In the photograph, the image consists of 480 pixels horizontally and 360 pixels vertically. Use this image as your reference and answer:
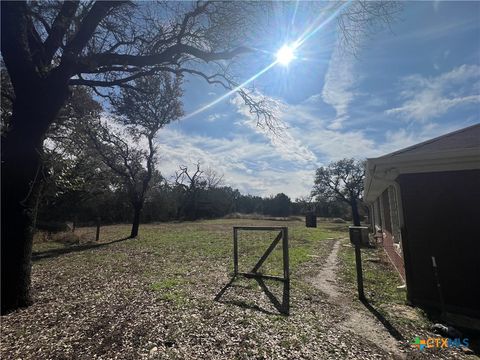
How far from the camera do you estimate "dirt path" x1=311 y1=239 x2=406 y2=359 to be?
3.50 metres

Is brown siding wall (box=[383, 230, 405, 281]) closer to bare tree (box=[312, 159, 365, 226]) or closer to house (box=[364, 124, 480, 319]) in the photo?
house (box=[364, 124, 480, 319])

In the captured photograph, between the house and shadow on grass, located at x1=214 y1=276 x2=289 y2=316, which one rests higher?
the house

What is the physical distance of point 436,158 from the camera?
4527 mm

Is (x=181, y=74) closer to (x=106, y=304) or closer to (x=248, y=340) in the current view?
(x=106, y=304)

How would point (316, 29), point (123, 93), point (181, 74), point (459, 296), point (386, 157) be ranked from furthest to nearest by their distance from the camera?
point (123, 93) < point (181, 74) < point (316, 29) < point (386, 157) < point (459, 296)

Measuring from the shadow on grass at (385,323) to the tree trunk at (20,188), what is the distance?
19.3 ft

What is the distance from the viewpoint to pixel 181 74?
22.9 ft

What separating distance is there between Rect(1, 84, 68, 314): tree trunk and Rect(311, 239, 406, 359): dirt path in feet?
17.3

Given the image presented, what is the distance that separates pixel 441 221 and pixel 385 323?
Result: 206 centimetres

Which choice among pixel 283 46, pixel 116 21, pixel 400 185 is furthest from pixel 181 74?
pixel 400 185

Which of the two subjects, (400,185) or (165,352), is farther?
(400,185)

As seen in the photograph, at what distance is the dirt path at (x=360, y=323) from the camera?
3502 millimetres

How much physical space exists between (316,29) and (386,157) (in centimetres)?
313

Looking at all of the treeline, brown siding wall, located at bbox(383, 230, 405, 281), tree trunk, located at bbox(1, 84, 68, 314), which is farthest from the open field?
the treeline
